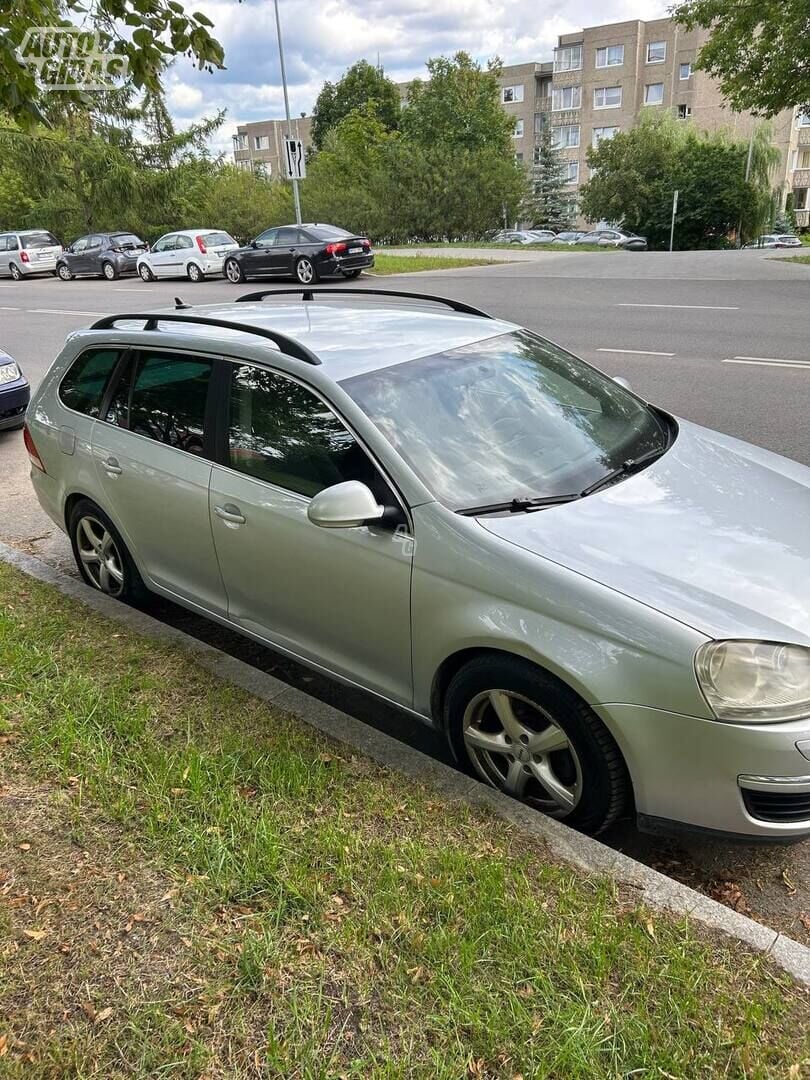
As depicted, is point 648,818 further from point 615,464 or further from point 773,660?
point 615,464

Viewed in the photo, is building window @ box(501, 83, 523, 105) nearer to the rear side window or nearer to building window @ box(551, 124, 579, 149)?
building window @ box(551, 124, 579, 149)

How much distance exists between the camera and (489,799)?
2.79 metres

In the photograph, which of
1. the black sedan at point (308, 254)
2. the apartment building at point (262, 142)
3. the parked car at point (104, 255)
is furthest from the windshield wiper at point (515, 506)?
the apartment building at point (262, 142)

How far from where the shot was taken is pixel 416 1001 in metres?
2.08

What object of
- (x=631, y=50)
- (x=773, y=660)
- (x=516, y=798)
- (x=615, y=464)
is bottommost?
(x=516, y=798)

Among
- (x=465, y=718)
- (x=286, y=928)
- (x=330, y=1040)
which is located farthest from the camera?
(x=465, y=718)

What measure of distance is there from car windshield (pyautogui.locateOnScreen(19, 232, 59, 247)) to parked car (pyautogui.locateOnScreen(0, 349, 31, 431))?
2629 centimetres

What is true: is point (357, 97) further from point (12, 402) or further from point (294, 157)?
point (12, 402)

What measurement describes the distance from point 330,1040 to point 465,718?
44.3 inches

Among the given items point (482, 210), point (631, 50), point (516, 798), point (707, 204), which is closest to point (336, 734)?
point (516, 798)

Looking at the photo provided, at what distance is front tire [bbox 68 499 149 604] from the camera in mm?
4352

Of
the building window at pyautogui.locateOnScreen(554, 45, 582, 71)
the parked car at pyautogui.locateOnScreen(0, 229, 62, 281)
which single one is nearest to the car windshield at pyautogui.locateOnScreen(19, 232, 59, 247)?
the parked car at pyautogui.locateOnScreen(0, 229, 62, 281)

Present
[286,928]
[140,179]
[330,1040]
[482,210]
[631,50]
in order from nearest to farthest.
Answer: [330,1040] < [286,928] < [140,179] < [482,210] < [631,50]

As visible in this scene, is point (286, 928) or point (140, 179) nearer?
point (286, 928)
